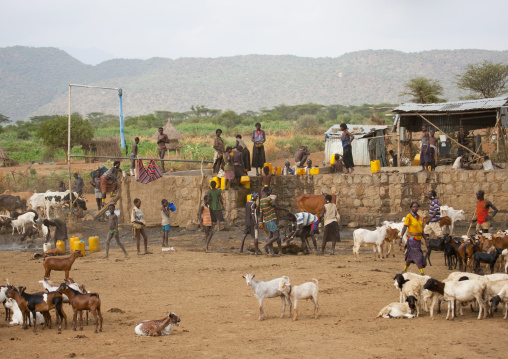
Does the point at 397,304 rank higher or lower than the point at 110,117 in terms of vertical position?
lower

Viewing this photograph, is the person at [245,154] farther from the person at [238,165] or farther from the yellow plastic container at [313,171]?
the yellow plastic container at [313,171]

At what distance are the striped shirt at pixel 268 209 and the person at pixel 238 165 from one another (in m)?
4.76

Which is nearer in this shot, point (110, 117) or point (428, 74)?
point (110, 117)

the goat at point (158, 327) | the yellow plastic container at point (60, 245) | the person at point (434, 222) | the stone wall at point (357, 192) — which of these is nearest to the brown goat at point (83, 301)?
the goat at point (158, 327)

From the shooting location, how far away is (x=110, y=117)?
9744cm

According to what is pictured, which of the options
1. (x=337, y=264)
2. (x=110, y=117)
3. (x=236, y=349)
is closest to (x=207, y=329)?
(x=236, y=349)

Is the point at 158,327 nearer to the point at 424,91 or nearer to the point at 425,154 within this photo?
the point at 425,154

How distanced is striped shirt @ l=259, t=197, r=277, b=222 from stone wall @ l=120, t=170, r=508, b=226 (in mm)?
4818

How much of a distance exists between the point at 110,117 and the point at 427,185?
278 ft

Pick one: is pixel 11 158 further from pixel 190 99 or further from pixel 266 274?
pixel 190 99

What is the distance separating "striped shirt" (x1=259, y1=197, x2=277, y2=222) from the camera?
13750 mm

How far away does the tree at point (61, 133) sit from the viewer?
124 feet

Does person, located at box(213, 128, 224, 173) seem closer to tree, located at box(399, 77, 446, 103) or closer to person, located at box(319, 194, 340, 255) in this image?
person, located at box(319, 194, 340, 255)

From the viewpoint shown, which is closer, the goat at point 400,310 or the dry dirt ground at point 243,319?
the dry dirt ground at point 243,319
